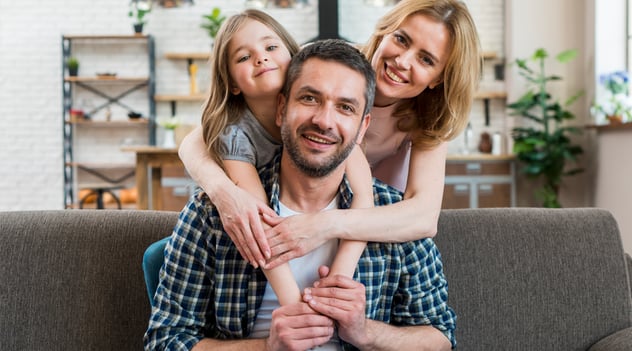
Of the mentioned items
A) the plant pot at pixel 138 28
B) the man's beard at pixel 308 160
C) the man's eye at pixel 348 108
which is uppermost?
the plant pot at pixel 138 28

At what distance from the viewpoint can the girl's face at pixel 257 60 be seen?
5.16 ft

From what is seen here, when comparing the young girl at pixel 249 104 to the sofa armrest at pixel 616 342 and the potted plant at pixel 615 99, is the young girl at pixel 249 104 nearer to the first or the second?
the sofa armrest at pixel 616 342

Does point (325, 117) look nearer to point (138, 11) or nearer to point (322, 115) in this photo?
point (322, 115)

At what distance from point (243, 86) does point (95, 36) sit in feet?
20.5

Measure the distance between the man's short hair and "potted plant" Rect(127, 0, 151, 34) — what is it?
5.73 meters

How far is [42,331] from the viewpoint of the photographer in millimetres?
1812

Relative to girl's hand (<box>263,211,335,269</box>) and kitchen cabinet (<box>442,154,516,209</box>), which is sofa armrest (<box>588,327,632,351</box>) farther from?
kitchen cabinet (<box>442,154,516,209</box>)

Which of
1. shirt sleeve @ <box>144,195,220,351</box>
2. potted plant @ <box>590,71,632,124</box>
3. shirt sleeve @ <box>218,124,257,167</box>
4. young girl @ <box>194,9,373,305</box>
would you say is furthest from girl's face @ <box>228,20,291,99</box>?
potted plant @ <box>590,71,632,124</box>

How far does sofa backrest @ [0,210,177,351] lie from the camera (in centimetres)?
181

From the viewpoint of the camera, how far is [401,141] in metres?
1.99

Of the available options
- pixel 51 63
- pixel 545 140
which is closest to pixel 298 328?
pixel 545 140

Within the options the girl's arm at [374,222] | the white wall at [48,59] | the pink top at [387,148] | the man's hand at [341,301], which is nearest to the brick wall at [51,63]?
the white wall at [48,59]

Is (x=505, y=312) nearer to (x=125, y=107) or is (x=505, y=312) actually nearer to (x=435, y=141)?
(x=435, y=141)

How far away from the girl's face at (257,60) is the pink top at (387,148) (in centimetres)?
45
